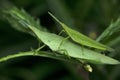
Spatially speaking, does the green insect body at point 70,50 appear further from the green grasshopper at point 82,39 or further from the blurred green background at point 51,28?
the blurred green background at point 51,28

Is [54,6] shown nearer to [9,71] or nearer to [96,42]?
[9,71]

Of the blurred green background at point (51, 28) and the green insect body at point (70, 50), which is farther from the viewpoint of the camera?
the blurred green background at point (51, 28)

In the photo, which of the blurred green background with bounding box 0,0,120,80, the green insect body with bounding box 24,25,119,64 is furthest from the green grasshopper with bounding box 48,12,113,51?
the blurred green background with bounding box 0,0,120,80

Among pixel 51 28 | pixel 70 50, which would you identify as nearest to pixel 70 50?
pixel 70 50

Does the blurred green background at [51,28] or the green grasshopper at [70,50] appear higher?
the blurred green background at [51,28]

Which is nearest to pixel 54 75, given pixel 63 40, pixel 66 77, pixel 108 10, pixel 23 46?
pixel 66 77

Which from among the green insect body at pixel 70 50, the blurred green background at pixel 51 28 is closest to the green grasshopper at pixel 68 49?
the green insect body at pixel 70 50

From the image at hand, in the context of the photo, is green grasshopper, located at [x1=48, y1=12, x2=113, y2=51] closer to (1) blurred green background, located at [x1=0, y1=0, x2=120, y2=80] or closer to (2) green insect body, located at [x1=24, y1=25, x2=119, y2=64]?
(2) green insect body, located at [x1=24, y1=25, x2=119, y2=64]
